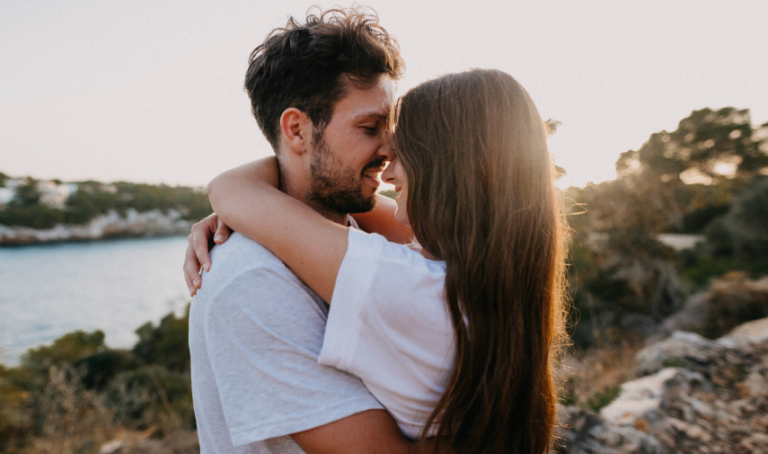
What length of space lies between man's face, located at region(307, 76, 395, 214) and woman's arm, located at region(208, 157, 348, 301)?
0.37 metres

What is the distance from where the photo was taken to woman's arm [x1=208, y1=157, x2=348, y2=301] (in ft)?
3.67

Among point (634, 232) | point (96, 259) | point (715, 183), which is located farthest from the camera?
point (715, 183)

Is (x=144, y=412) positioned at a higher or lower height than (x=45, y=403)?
lower

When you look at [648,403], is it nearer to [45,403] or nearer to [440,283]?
[440,283]

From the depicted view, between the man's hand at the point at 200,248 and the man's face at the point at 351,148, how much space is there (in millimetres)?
487

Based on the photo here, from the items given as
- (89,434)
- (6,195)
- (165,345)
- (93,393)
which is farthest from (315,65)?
(6,195)

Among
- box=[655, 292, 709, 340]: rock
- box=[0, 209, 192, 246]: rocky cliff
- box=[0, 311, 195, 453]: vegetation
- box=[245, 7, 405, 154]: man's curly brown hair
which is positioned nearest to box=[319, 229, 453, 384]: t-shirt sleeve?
box=[245, 7, 405, 154]: man's curly brown hair

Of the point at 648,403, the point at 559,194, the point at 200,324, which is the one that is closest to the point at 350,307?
the point at 200,324

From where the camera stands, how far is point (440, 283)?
43.9 inches

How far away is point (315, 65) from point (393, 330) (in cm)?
131

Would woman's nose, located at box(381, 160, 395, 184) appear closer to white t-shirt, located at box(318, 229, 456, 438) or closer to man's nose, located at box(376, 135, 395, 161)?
man's nose, located at box(376, 135, 395, 161)

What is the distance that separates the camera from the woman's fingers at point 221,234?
1389 mm

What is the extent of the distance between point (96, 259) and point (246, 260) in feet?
53.2

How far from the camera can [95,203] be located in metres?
17.2
